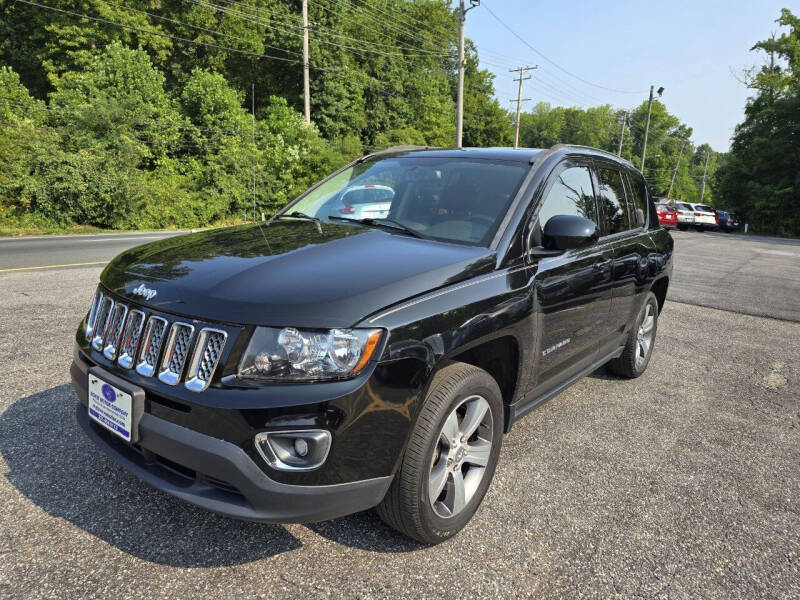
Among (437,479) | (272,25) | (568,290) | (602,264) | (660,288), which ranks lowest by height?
(437,479)

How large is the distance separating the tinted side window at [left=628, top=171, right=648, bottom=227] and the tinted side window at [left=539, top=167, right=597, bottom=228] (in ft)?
3.11

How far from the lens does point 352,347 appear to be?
6.45 feet

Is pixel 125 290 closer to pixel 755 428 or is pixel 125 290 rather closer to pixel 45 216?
pixel 755 428

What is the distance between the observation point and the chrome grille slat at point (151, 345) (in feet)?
6.91

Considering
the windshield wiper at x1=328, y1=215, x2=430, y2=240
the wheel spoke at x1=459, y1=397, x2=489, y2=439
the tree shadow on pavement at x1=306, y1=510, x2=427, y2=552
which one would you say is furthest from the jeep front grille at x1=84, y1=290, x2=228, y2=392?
the windshield wiper at x1=328, y1=215, x2=430, y2=240

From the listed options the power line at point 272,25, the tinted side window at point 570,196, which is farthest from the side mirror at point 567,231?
the power line at point 272,25

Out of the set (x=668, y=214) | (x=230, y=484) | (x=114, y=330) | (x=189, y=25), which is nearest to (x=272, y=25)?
(x=189, y=25)

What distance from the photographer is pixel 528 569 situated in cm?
228

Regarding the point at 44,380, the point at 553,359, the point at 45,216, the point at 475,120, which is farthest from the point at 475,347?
the point at 475,120

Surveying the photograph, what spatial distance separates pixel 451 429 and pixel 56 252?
41.1 ft

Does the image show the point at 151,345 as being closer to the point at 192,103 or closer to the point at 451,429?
the point at 451,429

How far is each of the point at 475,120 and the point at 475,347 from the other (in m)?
63.6

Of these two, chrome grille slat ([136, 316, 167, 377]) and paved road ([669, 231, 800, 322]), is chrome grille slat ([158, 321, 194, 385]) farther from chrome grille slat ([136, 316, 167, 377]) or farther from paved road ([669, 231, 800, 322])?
paved road ([669, 231, 800, 322])

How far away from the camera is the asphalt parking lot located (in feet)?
7.07
